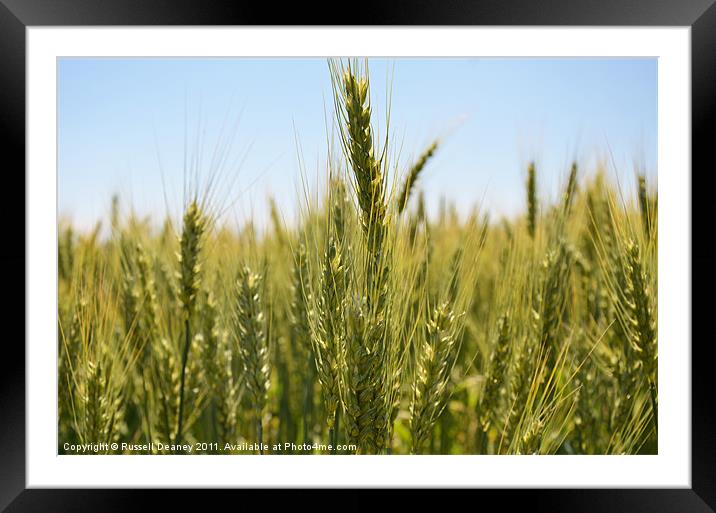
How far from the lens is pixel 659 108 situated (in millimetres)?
1272

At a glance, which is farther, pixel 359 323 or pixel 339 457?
pixel 339 457

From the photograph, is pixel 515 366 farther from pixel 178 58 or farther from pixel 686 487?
pixel 178 58

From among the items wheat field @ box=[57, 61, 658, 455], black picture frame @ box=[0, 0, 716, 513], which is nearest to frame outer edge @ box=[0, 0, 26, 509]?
black picture frame @ box=[0, 0, 716, 513]

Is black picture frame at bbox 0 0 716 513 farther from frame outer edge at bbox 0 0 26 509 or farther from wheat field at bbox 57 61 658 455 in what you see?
wheat field at bbox 57 61 658 455

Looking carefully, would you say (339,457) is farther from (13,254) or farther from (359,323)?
(13,254)
